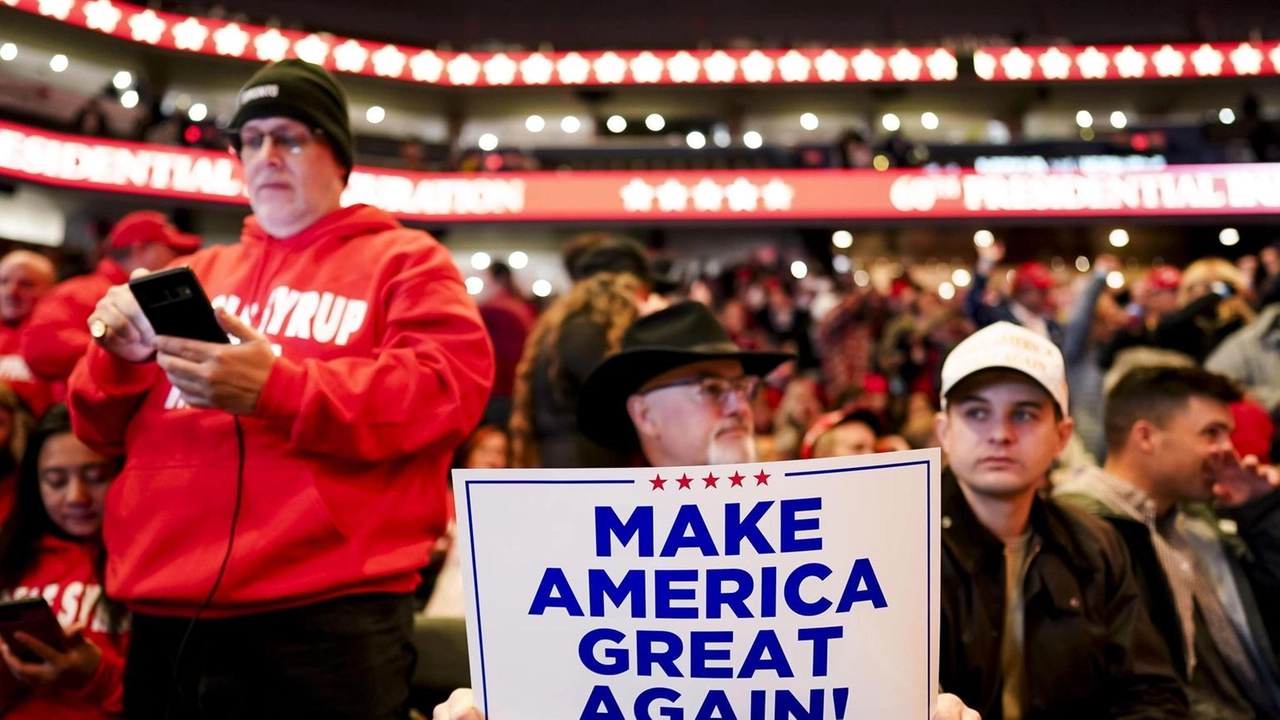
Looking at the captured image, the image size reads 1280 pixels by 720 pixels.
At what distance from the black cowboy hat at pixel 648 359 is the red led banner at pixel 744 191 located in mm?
14219

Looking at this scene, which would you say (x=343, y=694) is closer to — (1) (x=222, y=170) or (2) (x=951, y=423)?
(2) (x=951, y=423)

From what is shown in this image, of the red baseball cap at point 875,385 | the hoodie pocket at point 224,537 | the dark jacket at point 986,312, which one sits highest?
the dark jacket at point 986,312

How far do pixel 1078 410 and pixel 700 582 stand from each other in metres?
4.72

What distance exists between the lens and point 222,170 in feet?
53.7

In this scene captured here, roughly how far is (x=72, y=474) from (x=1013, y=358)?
93.9 inches

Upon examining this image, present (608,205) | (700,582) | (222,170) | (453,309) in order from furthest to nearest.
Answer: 1. (608,205)
2. (222,170)
3. (453,309)
4. (700,582)

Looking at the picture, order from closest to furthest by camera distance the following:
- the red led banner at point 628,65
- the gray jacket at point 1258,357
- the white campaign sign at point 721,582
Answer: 1. the white campaign sign at point 721,582
2. the gray jacket at point 1258,357
3. the red led banner at point 628,65

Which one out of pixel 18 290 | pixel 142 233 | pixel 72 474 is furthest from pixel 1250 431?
pixel 18 290

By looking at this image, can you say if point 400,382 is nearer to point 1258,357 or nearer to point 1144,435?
point 1144,435

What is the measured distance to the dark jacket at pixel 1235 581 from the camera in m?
2.51

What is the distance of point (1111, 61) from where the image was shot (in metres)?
20.2

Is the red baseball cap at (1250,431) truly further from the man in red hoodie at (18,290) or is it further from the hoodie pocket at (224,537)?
the man in red hoodie at (18,290)

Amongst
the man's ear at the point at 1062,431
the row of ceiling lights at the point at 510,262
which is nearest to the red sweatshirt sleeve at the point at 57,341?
the man's ear at the point at 1062,431

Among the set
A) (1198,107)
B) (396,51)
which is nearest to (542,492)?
(396,51)
